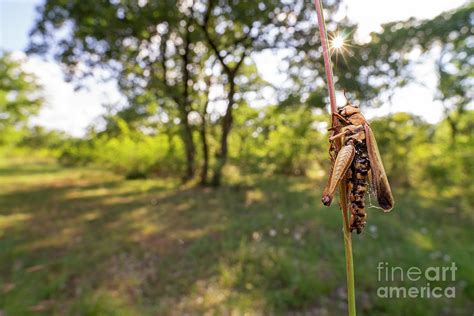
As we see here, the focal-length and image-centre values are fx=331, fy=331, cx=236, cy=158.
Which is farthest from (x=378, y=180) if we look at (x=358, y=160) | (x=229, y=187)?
(x=229, y=187)

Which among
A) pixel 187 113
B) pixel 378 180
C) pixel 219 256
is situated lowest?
pixel 219 256

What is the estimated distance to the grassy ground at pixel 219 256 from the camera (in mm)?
3029

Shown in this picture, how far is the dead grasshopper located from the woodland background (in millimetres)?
2844

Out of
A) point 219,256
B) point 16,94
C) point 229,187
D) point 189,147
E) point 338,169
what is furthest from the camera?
point 16,94

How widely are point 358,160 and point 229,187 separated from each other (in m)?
7.42

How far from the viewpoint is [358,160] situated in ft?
1.37

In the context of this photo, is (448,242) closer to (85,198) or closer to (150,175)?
(85,198)

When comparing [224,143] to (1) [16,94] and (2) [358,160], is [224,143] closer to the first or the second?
(2) [358,160]

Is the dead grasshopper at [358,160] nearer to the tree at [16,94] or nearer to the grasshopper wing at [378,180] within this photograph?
the grasshopper wing at [378,180]

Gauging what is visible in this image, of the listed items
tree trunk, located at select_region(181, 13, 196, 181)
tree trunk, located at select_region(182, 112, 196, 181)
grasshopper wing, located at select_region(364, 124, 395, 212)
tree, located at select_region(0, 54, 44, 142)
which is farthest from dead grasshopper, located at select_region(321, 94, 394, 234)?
tree, located at select_region(0, 54, 44, 142)

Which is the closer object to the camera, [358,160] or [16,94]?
[358,160]

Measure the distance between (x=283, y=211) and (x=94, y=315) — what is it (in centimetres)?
326

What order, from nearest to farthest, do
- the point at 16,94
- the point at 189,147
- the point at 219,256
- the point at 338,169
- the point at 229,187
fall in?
the point at 338,169, the point at 219,256, the point at 229,187, the point at 189,147, the point at 16,94

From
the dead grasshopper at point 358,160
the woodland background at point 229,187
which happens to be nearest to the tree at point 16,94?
the woodland background at point 229,187
